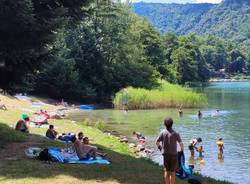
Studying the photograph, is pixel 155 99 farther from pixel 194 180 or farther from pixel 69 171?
pixel 69 171

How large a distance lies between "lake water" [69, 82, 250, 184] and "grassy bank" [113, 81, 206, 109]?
7.41ft

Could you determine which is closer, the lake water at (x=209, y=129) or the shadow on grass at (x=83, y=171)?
the shadow on grass at (x=83, y=171)

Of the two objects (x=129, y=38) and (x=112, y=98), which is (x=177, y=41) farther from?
(x=112, y=98)

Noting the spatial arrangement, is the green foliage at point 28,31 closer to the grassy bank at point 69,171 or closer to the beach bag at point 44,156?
the grassy bank at point 69,171

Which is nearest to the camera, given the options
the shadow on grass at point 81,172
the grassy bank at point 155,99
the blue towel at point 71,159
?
the shadow on grass at point 81,172

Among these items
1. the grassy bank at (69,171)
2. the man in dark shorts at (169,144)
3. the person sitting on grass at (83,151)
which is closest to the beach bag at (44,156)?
the grassy bank at (69,171)

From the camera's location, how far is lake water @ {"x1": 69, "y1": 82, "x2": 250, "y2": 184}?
86.4 feet

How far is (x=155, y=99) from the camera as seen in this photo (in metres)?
61.5

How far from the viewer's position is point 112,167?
54.4 ft

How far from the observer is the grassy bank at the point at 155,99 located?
6100cm

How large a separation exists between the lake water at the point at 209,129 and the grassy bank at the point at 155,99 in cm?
226

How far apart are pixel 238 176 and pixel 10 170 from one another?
42.8 feet

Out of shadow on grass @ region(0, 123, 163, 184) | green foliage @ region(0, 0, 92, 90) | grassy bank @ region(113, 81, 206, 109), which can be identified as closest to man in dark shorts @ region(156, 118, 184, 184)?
shadow on grass @ region(0, 123, 163, 184)

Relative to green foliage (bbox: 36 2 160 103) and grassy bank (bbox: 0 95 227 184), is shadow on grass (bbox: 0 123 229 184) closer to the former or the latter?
grassy bank (bbox: 0 95 227 184)
